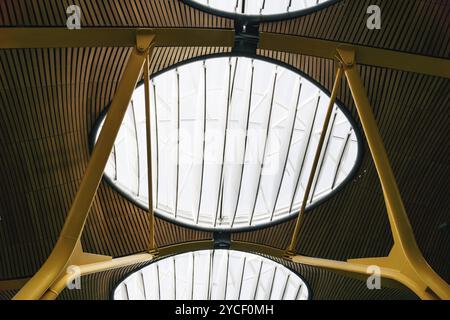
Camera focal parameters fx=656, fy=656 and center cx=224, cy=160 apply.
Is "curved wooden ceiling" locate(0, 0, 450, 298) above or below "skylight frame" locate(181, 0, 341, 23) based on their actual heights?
below

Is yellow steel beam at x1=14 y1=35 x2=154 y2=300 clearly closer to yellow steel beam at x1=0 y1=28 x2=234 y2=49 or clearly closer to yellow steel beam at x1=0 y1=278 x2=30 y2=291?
yellow steel beam at x1=0 y1=28 x2=234 y2=49

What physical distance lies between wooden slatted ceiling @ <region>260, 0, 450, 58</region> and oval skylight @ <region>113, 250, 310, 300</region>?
36.0 feet

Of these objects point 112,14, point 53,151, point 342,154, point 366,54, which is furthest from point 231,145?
point 112,14

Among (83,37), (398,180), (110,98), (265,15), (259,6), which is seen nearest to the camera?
(83,37)

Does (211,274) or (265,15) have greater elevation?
(265,15)

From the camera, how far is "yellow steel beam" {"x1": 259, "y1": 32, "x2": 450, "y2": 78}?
14523mm

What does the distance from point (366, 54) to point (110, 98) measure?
661 cm

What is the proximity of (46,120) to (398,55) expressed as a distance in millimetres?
8782

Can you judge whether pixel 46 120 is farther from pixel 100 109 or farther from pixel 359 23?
pixel 359 23

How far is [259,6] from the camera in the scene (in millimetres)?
15844

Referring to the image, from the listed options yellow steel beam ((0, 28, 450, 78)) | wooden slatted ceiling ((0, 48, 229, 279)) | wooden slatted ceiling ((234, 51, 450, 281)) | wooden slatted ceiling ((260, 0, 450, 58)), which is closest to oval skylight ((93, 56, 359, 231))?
wooden slatted ceiling ((234, 51, 450, 281))

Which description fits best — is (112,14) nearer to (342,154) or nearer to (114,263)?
(114,263)

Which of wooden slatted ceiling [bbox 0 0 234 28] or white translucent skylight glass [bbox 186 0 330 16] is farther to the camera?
white translucent skylight glass [bbox 186 0 330 16]

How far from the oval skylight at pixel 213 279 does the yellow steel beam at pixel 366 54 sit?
11.2 metres
